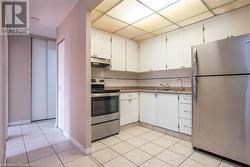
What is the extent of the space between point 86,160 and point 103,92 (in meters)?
1.17

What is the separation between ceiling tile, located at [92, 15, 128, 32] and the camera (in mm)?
2730

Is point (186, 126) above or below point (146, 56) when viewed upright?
below

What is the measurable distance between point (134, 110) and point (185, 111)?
1.21 meters

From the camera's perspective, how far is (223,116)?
1920mm

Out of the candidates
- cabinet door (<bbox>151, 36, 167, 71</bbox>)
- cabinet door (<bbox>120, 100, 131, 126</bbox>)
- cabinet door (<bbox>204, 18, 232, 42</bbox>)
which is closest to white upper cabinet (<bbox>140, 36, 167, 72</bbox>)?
cabinet door (<bbox>151, 36, 167, 71</bbox>)

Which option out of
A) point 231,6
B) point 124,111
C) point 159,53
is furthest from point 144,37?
point 124,111

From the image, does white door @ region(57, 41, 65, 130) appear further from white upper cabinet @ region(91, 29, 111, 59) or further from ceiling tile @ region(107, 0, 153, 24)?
ceiling tile @ region(107, 0, 153, 24)

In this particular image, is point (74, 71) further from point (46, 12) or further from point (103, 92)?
point (46, 12)

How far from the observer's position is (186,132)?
8.61 feet

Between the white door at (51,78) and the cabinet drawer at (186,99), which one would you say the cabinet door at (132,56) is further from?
the white door at (51,78)

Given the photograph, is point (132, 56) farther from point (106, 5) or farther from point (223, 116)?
point (223, 116)

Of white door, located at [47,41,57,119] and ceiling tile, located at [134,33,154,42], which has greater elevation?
ceiling tile, located at [134,33,154,42]

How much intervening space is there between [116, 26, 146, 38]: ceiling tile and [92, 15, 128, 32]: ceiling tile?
18 cm

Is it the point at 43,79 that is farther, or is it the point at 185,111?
the point at 43,79
